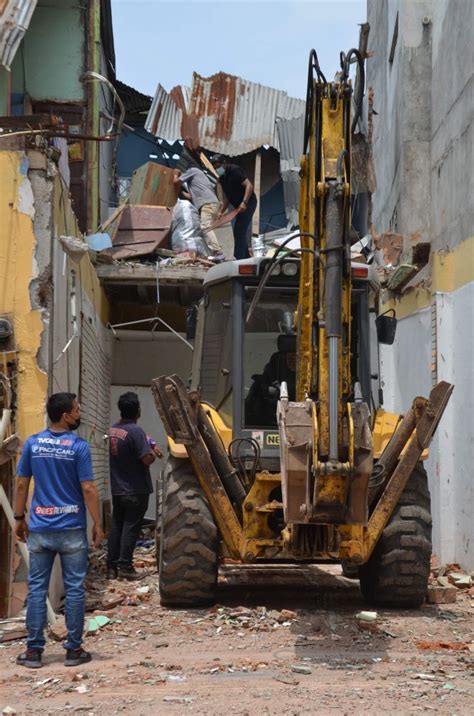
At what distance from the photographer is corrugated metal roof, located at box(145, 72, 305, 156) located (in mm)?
17922

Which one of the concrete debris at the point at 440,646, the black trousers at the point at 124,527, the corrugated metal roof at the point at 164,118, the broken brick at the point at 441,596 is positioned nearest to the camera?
the concrete debris at the point at 440,646

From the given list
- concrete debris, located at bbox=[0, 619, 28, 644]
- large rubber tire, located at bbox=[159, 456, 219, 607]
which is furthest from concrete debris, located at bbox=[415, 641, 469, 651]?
concrete debris, located at bbox=[0, 619, 28, 644]

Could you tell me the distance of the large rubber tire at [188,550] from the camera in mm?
7855

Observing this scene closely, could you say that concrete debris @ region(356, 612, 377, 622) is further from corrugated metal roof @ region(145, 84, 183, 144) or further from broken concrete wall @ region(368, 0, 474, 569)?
corrugated metal roof @ region(145, 84, 183, 144)

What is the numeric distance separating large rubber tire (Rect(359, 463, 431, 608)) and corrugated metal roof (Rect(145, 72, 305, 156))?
11.0 m

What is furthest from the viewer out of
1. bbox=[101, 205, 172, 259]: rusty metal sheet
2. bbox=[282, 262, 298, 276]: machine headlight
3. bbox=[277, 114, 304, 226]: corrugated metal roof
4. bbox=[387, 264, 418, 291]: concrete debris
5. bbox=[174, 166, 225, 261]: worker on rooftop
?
bbox=[277, 114, 304, 226]: corrugated metal roof

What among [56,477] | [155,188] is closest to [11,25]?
[155,188]

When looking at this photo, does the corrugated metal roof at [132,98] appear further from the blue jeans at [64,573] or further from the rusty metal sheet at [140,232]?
the blue jeans at [64,573]

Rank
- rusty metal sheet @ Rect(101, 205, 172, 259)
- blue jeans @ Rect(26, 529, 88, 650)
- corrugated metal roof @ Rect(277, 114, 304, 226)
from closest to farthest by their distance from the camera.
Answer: blue jeans @ Rect(26, 529, 88, 650) < rusty metal sheet @ Rect(101, 205, 172, 259) < corrugated metal roof @ Rect(277, 114, 304, 226)

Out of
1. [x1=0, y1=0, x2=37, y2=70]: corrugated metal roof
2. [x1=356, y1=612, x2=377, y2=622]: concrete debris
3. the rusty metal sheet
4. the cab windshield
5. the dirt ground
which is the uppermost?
[x1=0, y1=0, x2=37, y2=70]: corrugated metal roof

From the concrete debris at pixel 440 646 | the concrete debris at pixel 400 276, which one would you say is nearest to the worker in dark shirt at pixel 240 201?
the concrete debris at pixel 400 276

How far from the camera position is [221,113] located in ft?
59.3

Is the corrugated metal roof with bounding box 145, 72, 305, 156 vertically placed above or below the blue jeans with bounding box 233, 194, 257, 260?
above

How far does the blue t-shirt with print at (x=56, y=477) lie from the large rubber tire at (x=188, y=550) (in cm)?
150
